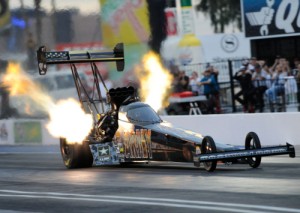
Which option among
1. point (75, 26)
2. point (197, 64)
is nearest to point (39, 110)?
point (75, 26)

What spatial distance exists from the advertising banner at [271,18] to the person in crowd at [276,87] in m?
6.21

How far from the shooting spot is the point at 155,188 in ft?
50.5

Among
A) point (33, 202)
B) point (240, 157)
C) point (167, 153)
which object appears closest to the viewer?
point (33, 202)

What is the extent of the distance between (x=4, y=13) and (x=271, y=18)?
9.53 m

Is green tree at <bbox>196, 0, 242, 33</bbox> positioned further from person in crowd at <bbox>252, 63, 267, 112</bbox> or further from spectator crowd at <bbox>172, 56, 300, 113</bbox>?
person in crowd at <bbox>252, 63, 267, 112</bbox>

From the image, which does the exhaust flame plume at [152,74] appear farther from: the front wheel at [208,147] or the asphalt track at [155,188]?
the front wheel at [208,147]

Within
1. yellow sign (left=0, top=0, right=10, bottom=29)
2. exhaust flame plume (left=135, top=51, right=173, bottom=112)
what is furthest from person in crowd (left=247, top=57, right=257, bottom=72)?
yellow sign (left=0, top=0, right=10, bottom=29)

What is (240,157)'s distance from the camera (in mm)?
16922

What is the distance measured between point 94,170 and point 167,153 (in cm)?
237

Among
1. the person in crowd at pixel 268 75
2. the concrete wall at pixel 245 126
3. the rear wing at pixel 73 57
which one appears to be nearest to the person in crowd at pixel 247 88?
the person in crowd at pixel 268 75

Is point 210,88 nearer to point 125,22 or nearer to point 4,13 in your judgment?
point 125,22

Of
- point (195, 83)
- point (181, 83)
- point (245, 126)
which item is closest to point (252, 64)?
point (195, 83)

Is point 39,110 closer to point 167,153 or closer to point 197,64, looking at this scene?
point 197,64

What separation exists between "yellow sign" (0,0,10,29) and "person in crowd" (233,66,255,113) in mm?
8893
